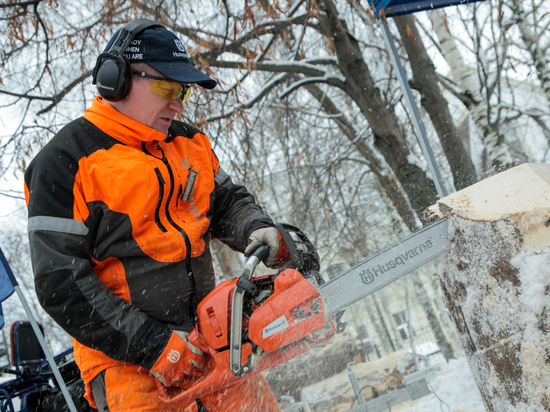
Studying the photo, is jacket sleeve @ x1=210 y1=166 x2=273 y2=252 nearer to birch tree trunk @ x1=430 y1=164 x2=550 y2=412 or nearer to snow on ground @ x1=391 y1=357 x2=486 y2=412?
birch tree trunk @ x1=430 y1=164 x2=550 y2=412

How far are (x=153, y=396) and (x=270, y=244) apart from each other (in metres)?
0.71

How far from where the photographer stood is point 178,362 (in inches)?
59.4

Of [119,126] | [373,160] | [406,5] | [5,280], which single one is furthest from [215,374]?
[373,160]

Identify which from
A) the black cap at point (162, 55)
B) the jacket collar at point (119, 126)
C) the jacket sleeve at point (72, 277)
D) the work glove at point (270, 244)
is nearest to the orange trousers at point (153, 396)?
the jacket sleeve at point (72, 277)

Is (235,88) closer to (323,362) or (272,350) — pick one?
(272,350)

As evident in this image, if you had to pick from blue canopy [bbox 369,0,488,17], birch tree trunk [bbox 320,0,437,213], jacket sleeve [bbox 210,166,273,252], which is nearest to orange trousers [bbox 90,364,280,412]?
jacket sleeve [bbox 210,166,273,252]

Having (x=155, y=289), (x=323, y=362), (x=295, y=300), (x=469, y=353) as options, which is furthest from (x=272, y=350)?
(x=323, y=362)

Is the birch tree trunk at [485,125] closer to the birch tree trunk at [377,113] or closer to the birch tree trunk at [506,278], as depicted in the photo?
the birch tree trunk at [377,113]

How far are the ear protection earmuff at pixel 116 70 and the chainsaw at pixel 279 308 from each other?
82 centimetres

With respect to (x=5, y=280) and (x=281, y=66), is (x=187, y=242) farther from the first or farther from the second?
(x=281, y=66)

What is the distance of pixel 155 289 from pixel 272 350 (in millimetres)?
493

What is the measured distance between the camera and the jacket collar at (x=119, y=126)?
163cm

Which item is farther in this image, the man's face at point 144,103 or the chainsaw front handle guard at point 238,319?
the man's face at point 144,103

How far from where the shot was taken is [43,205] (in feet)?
4.65
